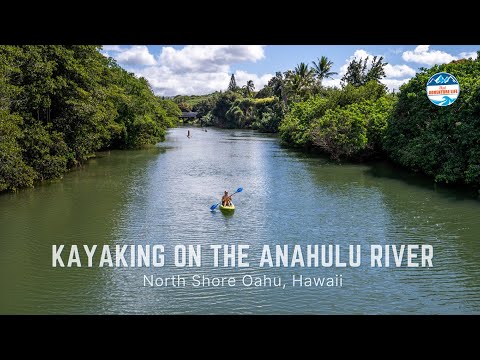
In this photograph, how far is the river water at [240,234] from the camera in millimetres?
7574

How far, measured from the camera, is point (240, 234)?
11211 mm

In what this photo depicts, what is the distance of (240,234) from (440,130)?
10.0m

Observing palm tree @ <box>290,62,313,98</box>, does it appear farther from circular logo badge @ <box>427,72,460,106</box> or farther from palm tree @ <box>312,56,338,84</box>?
circular logo badge @ <box>427,72,460,106</box>

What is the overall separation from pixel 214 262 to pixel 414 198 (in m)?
8.40

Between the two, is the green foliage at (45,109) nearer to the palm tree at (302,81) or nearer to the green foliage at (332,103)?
the green foliage at (332,103)

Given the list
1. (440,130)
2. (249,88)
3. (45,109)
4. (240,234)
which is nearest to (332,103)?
(440,130)

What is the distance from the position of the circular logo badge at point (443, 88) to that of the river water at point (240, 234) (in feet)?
9.98

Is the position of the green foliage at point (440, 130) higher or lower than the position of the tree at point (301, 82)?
lower

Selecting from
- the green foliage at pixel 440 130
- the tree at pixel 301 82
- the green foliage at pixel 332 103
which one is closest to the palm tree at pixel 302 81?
the tree at pixel 301 82

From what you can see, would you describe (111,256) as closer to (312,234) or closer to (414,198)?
(312,234)

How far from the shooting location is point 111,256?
31.8ft

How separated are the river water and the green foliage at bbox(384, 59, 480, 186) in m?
0.84
